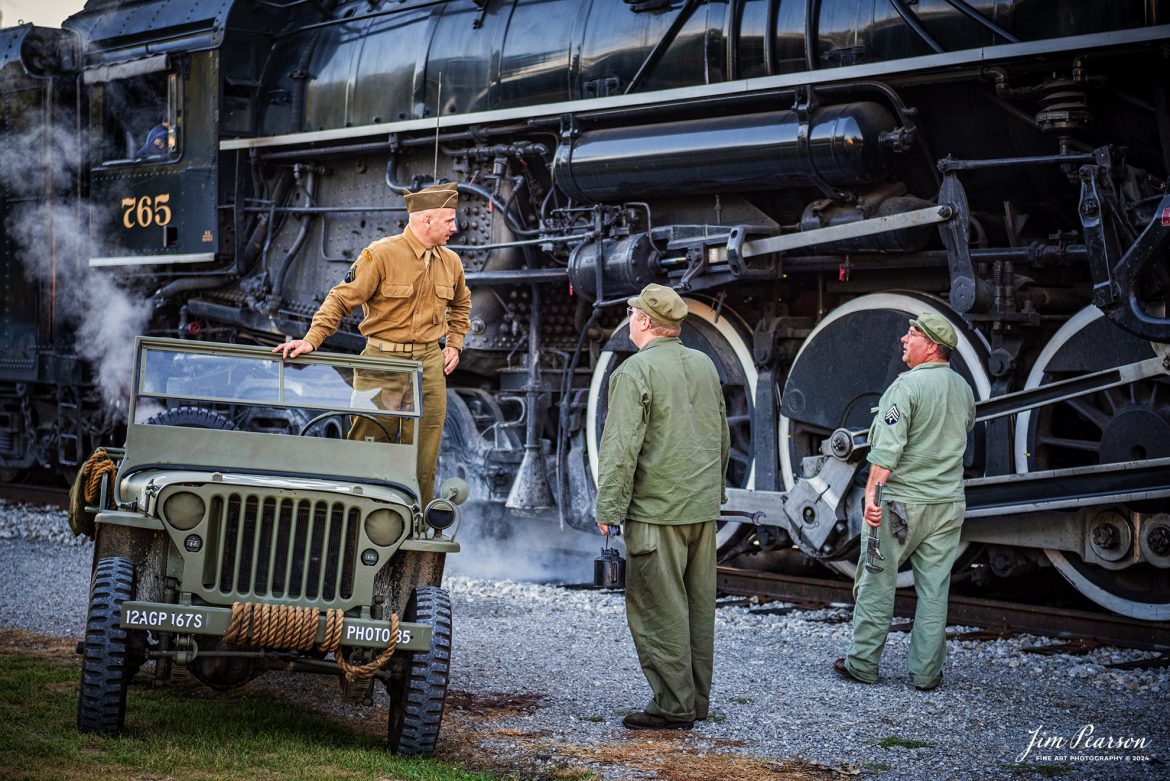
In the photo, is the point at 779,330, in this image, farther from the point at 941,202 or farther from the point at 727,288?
the point at 941,202

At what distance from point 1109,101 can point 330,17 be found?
6957mm

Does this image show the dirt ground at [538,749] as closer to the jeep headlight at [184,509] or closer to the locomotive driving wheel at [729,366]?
the jeep headlight at [184,509]

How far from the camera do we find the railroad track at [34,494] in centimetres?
1241

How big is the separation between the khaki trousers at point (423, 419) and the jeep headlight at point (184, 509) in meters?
1.05

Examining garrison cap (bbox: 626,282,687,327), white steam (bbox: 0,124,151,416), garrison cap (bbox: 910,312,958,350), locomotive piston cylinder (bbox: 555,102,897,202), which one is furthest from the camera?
white steam (bbox: 0,124,151,416)

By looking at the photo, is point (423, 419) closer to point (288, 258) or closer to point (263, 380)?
point (263, 380)

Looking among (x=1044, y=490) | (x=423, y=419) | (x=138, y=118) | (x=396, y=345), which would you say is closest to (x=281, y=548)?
(x=423, y=419)

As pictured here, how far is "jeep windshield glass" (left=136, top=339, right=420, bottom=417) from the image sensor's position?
18.1 ft

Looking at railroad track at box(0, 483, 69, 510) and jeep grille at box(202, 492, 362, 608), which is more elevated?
jeep grille at box(202, 492, 362, 608)

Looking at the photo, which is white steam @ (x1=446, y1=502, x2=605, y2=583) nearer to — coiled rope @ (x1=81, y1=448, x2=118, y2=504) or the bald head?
the bald head

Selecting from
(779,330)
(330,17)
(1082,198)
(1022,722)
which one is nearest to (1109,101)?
(1082,198)

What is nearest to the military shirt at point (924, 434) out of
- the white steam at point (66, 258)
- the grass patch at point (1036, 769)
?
the grass patch at point (1036, 769)

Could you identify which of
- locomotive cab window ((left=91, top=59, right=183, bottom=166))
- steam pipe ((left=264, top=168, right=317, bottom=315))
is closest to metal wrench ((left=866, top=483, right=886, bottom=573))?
steam pipe ((left=264, top=168, right=317, bottom=315))
